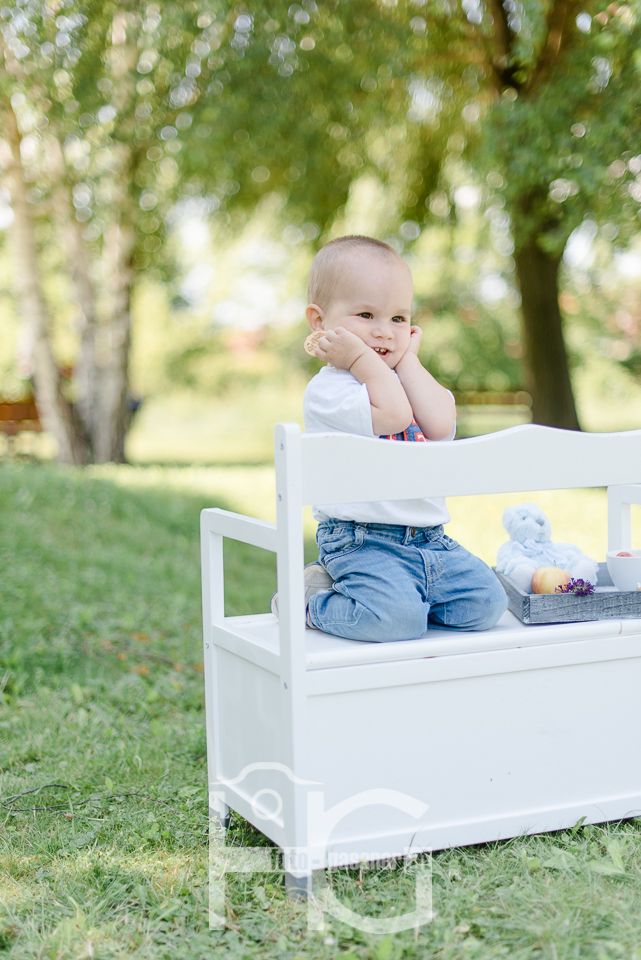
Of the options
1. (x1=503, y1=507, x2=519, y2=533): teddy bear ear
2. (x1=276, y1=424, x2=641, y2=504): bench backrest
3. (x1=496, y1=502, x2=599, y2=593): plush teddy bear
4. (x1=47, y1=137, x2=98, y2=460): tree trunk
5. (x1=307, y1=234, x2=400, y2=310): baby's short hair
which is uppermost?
(x1=47, y1=137, x2=98, y2=460): tree trunk

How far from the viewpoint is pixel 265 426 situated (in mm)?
20844

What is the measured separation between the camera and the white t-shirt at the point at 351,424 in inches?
77.9

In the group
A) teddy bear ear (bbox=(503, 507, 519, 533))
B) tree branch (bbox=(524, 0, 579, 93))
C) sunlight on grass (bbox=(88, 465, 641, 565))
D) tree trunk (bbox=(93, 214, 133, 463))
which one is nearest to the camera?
teddy bear ear (bbox=(503, 507, 519, 533))

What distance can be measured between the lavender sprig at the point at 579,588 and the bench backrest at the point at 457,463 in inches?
10.2

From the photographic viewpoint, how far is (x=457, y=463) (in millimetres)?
1797

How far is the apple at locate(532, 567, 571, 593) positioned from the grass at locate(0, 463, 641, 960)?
0.55 metres

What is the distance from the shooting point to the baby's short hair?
2.08 metres

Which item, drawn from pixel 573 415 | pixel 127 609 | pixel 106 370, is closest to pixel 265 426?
pixel 106 370

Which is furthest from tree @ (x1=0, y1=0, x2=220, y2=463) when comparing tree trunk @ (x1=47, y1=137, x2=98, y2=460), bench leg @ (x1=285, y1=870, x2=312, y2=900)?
bench leg @ (x1=285, y1=870, x2=312, y2=900)

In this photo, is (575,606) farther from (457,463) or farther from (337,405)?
(337,405)

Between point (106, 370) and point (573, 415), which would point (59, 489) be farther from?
point (573, 415)

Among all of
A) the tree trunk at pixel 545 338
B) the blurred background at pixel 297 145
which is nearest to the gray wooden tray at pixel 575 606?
the blurred background at pixel 297 145

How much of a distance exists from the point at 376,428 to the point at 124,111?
7.05 metres

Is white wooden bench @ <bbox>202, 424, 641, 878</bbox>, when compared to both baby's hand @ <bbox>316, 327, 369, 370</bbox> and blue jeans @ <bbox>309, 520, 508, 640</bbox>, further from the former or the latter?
baby's hand @ <bbox>316, 327, 369, 370</bbox>
